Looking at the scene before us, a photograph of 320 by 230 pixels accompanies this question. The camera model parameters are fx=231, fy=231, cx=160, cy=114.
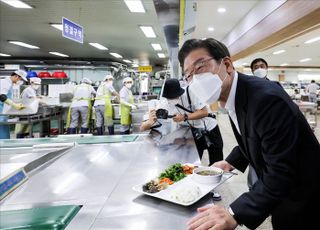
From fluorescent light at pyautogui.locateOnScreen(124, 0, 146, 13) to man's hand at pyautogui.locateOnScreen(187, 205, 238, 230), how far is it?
4545 mm

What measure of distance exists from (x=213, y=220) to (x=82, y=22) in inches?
252

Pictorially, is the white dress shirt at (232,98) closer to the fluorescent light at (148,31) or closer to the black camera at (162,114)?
the black camera at (162,114)

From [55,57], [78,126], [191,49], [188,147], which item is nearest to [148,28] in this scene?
[78,126]

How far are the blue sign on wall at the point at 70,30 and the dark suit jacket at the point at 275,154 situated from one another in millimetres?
4441

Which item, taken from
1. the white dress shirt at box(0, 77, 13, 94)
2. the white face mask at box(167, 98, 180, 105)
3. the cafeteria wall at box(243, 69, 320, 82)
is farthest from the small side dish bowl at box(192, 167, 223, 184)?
the cafeteria wall at box(243, 69, 320, 82)

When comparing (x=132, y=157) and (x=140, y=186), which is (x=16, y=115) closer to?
(x=132, y=157)

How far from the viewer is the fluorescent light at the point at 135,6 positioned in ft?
14.9

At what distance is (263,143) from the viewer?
759 mm

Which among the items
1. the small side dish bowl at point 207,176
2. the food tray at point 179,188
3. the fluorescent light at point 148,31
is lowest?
the food tray at point 179,188

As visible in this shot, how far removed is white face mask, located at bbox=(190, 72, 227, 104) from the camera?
3.13 feet

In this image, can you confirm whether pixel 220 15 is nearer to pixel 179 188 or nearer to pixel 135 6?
pixel 135 6

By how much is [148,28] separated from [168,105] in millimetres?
4878

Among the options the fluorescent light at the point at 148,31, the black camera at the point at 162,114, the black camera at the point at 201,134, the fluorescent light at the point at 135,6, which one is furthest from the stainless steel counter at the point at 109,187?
the fluorescent light at the point at 148,31

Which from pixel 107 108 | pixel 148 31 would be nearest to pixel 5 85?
pixel 107 108
